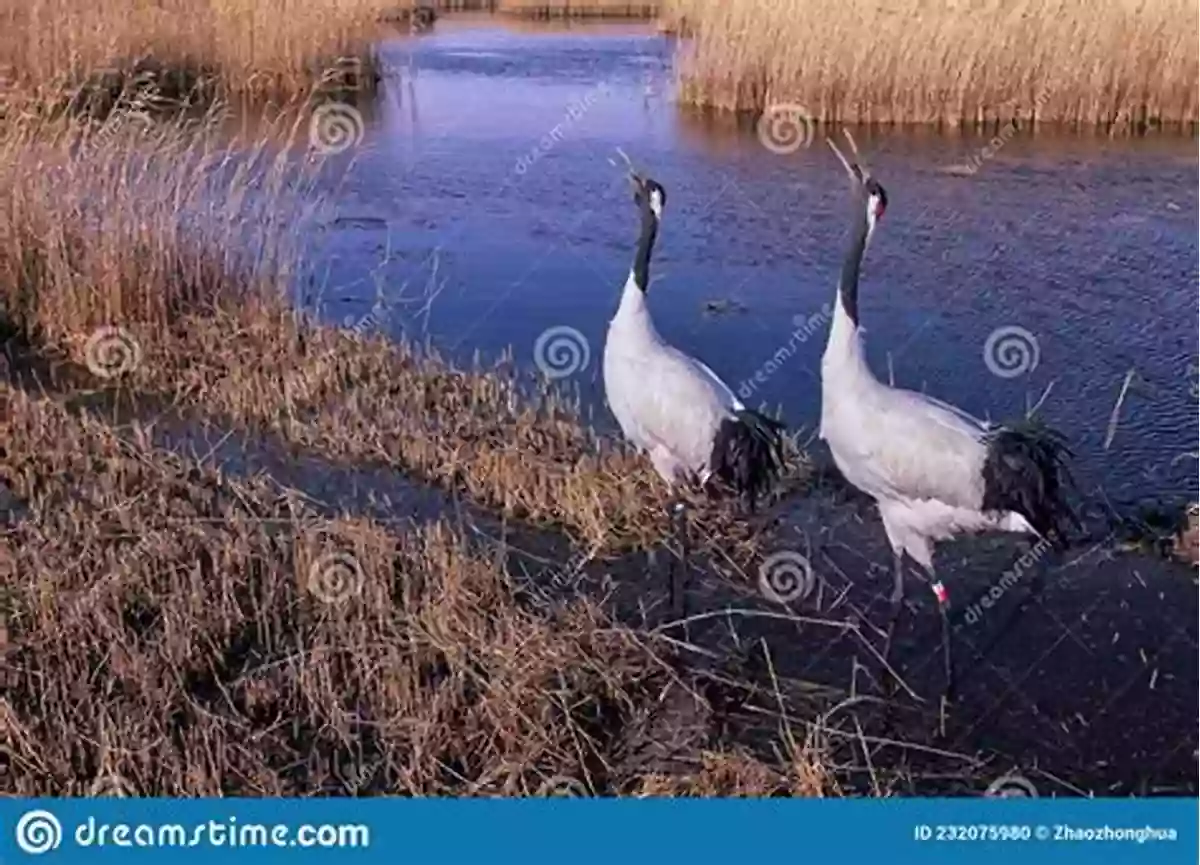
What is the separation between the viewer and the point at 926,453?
3.00m

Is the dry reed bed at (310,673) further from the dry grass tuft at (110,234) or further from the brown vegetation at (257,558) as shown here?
the dry grass tuft at (110,234)

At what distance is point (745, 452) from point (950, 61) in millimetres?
2142

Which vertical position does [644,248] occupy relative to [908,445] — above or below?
above

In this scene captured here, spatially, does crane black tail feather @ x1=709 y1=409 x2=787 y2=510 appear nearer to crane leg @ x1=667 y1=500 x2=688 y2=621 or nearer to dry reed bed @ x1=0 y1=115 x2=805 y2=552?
crane leg @ x1=667 y1=500 x2=688 y2=621

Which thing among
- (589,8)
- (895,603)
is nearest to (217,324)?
(895,603)

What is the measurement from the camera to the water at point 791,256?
163 inches

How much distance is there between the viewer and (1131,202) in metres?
4.84

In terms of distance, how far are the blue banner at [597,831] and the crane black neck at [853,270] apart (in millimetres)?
1044

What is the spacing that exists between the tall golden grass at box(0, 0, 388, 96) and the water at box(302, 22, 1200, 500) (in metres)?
0.52

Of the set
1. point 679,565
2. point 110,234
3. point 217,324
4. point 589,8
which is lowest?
point 679,565

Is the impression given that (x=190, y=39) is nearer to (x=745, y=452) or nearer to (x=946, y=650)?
(x=745, y=452)

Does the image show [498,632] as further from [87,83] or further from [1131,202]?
[1131,202]

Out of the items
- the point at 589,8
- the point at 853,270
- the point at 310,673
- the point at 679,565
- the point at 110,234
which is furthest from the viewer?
the point at 589,8

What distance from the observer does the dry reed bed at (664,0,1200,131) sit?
162 inches
